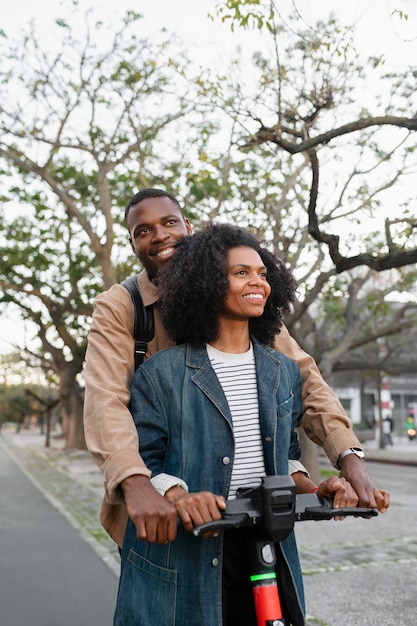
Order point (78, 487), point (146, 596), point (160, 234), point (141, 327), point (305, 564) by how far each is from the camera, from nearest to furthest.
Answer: point (146, 596)
point (141, 327)
point (160, 234)
point (305, 564)
point (78, 487)

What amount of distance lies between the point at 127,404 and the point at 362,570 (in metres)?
4.85

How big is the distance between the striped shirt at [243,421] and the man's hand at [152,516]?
0.31 meters

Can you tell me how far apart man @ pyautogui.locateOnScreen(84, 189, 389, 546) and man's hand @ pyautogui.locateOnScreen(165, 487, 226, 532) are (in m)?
0.03

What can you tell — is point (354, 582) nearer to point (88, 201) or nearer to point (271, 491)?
point (271, 491)

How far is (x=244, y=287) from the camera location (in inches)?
85.3

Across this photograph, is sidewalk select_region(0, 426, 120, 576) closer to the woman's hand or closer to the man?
the man

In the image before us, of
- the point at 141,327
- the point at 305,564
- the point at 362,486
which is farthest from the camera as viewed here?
the point at 305,564

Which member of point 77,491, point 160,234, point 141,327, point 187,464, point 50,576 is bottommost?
point 50,576

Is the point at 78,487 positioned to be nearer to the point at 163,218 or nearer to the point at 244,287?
the point at 163,218

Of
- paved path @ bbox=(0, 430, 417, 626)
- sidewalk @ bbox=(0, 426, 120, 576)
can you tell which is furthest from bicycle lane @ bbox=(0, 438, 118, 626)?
sidewalk @ bbox=(0, 426, 120, 576)

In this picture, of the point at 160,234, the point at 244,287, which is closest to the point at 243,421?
the point at 244,287

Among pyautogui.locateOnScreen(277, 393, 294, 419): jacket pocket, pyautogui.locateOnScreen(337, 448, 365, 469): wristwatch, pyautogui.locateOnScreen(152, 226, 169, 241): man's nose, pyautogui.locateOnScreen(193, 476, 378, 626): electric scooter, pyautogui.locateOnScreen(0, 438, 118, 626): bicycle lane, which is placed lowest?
pyautogui.locateOnScreen(0, 438, 118, 626): bicycle lane

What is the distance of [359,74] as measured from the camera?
26.3 ft

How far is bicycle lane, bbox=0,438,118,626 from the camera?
16.0 ft
